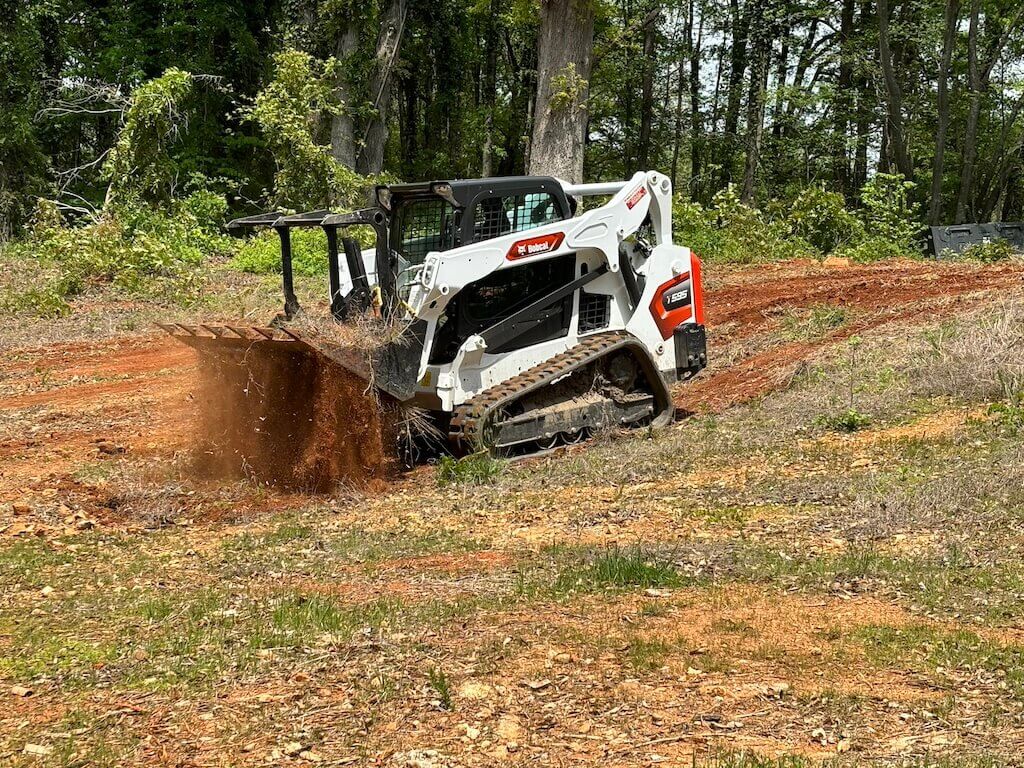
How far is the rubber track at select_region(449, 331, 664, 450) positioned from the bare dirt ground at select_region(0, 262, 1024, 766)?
23.0 inches

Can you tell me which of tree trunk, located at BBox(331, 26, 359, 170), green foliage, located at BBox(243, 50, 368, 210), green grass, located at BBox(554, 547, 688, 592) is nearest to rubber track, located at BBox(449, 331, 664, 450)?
green grass, located at BBox(554, 547, 688, 592)

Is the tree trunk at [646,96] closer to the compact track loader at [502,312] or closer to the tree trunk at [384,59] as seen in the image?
the tree trunk at [384,59]

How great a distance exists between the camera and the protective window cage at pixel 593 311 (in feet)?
34.1

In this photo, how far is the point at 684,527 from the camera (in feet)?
23.7

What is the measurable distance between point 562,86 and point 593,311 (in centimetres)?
728

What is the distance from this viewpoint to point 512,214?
9.66 metres

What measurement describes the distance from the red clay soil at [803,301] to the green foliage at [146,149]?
11.9 meters

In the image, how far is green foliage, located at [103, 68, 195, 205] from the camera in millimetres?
21594

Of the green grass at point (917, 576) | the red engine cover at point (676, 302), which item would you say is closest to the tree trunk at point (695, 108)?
the red engine cover at point (676, 302)

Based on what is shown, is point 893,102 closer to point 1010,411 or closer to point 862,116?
point 862,116

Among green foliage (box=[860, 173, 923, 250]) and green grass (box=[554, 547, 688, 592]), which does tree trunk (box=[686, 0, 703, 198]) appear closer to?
green foliage (box=[860, 173, 923, 250])

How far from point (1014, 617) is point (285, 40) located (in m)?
24.1

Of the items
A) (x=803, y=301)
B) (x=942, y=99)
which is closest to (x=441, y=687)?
(x=803, y=301)

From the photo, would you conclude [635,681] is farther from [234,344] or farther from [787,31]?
[787,31]
